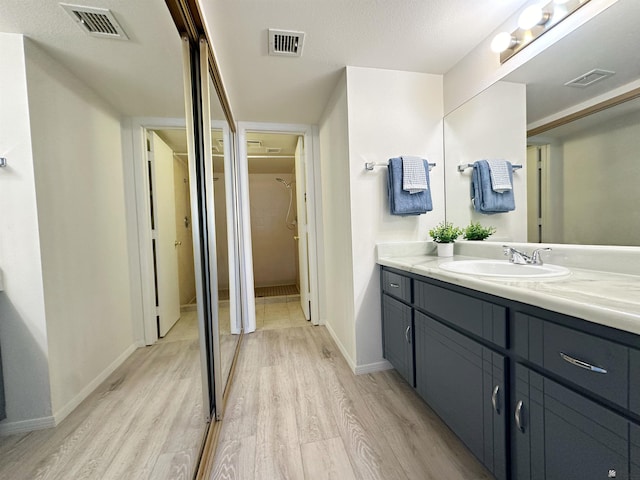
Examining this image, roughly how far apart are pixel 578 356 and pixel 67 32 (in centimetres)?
166

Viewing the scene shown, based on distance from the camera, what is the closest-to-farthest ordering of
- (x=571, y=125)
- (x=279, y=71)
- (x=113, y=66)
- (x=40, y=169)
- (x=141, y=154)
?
(x=40, y=169), (x=113, y=66), (x=141, y=154), (x=571, y=125), (x=279, y=71)

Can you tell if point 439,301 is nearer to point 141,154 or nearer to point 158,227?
point 158,227

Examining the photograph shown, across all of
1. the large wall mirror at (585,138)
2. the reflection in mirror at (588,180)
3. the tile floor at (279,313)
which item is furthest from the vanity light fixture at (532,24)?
the tile floor at (279,313)

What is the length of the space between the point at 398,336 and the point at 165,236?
1.43 metres

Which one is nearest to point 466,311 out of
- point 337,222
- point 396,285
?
point 396,285

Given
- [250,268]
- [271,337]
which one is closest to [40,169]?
[250,268]

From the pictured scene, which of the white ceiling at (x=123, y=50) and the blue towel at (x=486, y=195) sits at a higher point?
the white ceiling at (x=123, y=50)

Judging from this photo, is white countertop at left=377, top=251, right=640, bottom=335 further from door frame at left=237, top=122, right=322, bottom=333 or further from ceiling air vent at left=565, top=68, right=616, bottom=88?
door frame at left=237, top=122, right=322, bottom=333

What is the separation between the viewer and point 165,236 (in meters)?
1.14

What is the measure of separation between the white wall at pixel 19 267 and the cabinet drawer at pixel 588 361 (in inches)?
58.7

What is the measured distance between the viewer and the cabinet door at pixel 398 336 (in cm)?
153

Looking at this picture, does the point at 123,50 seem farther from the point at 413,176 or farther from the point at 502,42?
the point at 502,42

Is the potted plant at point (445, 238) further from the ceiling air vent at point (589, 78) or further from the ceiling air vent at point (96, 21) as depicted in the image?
the ceiling air vent at point (96, 21)

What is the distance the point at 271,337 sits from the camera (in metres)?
2.64
